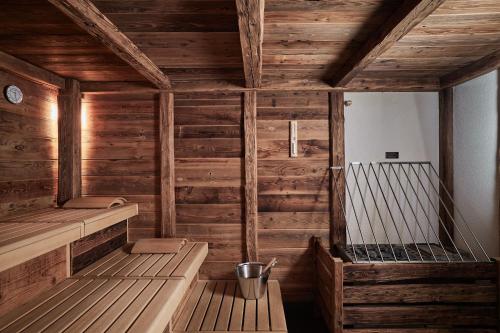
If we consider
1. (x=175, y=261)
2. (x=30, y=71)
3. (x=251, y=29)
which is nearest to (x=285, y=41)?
(x=251, y=29)

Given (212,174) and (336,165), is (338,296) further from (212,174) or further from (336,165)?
(212,174)

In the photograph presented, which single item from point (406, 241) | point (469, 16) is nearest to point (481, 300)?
point (406, 241)

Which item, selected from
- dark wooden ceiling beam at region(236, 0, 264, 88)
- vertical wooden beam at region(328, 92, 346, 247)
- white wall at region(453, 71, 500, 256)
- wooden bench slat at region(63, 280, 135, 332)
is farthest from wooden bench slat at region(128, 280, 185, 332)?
white wall at region(453, 71, 500, 256)

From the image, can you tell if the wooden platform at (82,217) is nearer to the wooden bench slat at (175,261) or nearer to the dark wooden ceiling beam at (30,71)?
the wooden bench slat at (175,261)

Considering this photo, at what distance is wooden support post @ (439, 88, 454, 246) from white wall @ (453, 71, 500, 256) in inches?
2.1

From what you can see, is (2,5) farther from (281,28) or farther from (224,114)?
(224,114)

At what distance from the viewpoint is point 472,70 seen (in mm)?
2680

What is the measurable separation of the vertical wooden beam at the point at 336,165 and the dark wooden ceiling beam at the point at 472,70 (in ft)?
3.49

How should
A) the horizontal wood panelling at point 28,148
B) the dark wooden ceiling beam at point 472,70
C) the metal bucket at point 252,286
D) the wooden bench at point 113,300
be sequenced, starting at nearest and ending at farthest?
the wooden bench at point 113,300
the horizontal wood panelling at point 28,148
the dark wooden ceiling beam at point 472,70
the metal bucket at point 252,286

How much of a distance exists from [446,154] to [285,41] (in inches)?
88.9

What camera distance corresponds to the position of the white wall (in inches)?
106

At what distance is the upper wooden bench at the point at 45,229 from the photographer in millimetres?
1501

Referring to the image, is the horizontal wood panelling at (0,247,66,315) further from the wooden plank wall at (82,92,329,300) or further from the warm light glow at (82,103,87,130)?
the warm light glow at (82,103,87,130)

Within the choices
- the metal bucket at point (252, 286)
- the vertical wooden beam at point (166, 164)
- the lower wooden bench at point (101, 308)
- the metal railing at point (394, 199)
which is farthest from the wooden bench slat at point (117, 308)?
the metal railing at point (394, 199)
